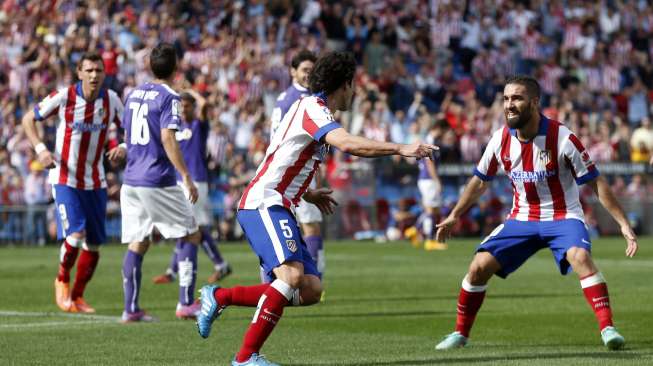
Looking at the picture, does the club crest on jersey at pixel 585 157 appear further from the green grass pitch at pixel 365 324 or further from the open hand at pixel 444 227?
the green grass pitch at pixel 365 324

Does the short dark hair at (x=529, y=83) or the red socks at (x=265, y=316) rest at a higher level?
the short dark hair at (x=529, y=83)

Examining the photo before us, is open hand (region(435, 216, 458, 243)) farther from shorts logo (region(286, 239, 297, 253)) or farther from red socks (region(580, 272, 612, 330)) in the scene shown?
shorts logo (region(286, 239, 297, 253))

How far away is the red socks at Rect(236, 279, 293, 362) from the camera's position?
8.20 m

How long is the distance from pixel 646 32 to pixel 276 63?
13227mm

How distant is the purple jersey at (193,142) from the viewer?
16156mm

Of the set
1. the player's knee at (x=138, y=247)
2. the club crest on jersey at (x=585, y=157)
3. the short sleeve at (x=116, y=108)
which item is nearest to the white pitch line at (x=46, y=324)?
the player's knee at (x=138, y=247)

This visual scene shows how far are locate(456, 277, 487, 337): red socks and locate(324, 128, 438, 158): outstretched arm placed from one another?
2292 mm

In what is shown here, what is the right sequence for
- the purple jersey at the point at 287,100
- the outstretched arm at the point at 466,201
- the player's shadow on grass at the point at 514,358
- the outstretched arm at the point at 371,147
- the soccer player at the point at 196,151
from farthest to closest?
the soccer player at the point at 196,151 < the purple jersey at the point at 287,100 < the outstretched arm at the point at 466,201 < the player's shadow on grass at the point at 514,358 < the outstretched arm at the point at 371,147

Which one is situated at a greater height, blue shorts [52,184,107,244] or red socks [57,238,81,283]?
blue shorts [52,184,107,244]

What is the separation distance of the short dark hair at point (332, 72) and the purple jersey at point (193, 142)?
7.83 metres

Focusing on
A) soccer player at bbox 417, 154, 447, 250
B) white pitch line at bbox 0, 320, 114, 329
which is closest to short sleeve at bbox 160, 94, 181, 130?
white pitch line at bbox 0, 320, 114, 329

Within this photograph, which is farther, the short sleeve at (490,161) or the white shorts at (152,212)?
the white shorts at (152,212)

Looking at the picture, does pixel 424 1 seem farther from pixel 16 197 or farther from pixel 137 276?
pixel 137 276

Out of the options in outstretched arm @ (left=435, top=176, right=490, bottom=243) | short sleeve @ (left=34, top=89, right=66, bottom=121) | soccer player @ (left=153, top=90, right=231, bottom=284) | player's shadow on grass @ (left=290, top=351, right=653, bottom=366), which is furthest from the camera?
soccer player @ (left=153, top=90, right=231, bottom=284)
